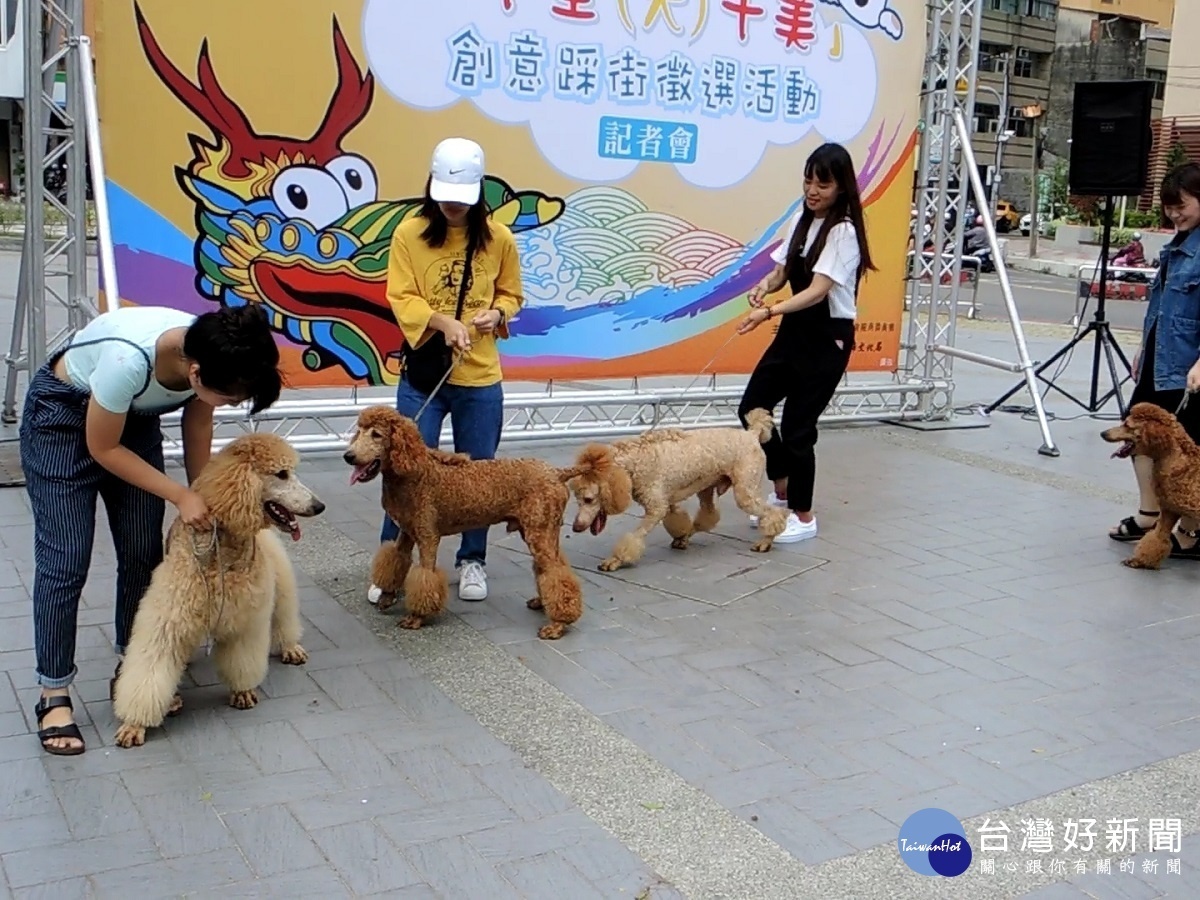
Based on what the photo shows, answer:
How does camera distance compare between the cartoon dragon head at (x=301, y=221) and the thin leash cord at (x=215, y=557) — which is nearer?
the thin leash cord at (x=215, y=557)

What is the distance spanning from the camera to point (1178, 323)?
6.16 m

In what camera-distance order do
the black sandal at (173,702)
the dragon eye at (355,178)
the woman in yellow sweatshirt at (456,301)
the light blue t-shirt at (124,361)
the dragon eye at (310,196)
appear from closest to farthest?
the light blue t-shirt at (124,361)
the black sandal at (173,702)
the woman in yellow sweatshirt at (456,301)
the dragon eye at (310,196)
the dragon eye at (355,178)

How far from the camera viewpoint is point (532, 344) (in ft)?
24.6

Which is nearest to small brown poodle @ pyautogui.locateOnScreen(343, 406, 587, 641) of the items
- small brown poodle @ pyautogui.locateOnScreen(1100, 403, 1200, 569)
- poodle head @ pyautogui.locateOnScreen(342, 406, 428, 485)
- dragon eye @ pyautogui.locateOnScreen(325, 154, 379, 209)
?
poodle head @ pyautogui.locateOnScreen(342, 406, 428, 485)

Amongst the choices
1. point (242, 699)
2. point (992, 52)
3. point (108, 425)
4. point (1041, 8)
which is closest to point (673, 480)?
point (242, 699)

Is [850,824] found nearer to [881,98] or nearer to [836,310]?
[836,310]

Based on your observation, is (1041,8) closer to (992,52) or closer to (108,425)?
(992,52)

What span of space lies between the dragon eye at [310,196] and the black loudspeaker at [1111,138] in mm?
6252

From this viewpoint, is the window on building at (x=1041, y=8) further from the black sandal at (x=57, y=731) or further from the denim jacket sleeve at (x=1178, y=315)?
the black sandal at (x=57, y=731)

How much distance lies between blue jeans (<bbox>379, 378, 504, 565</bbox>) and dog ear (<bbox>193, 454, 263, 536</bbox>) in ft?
4.36

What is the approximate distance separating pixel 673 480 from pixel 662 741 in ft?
6.22

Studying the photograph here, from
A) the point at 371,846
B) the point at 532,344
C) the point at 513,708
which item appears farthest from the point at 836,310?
the point at 371,846

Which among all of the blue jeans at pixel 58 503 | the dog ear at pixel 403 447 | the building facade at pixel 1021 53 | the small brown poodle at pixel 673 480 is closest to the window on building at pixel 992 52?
the building facade at pixel 1021 53

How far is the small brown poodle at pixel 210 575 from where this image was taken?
143 inches
